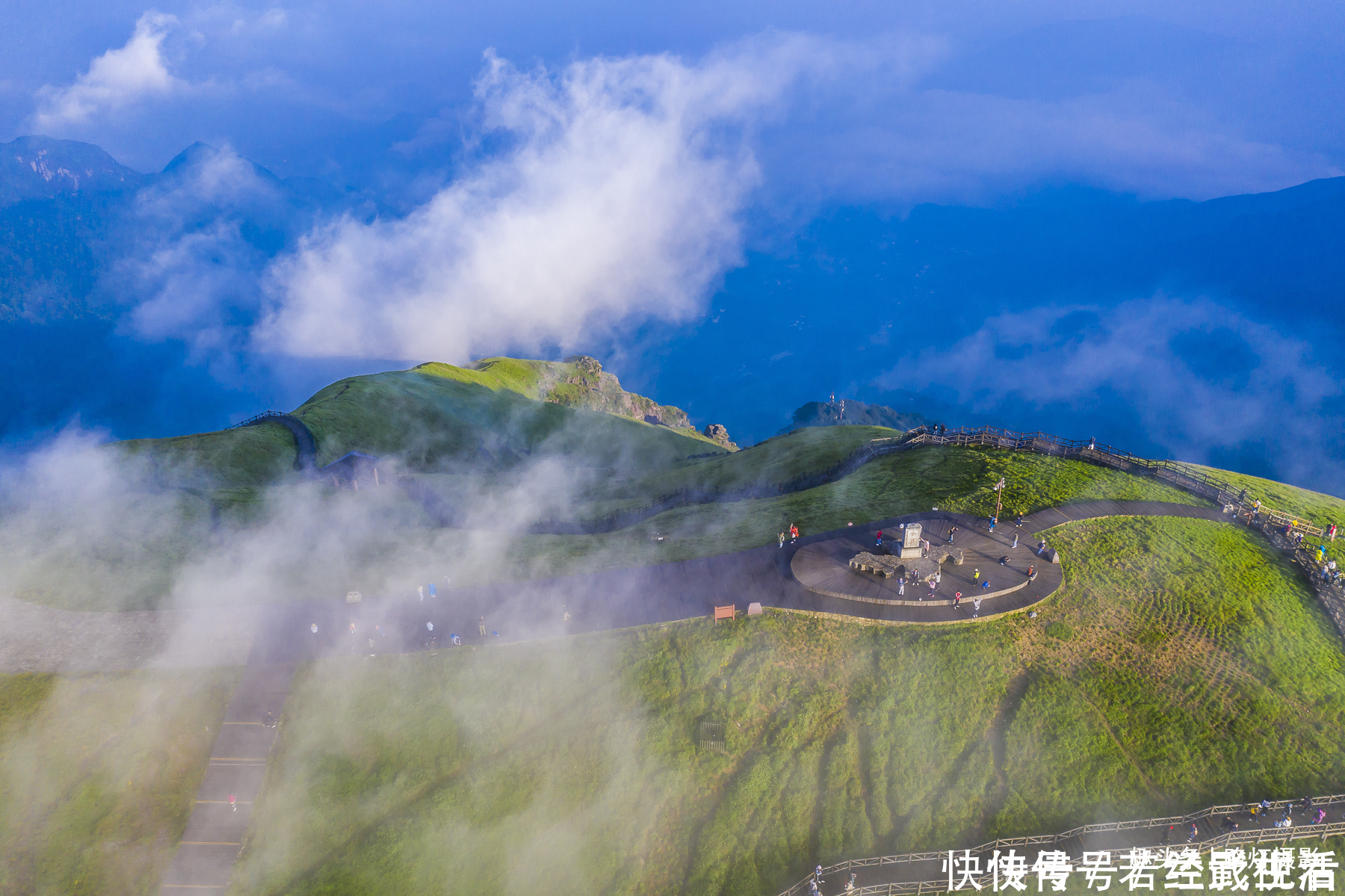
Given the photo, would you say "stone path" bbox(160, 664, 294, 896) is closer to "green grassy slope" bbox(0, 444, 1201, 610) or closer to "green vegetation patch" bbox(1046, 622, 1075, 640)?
"green grassy slope" bbox(0, 444, 1201, 610)

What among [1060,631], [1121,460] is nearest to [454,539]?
[1060,631]

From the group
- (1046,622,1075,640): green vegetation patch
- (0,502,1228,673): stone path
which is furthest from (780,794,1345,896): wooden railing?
(0,502,1228,673): stone path

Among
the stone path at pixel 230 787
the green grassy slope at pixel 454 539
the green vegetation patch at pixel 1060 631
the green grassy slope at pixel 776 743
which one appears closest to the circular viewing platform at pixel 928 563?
A: the green grassy slope at pixel 776 743

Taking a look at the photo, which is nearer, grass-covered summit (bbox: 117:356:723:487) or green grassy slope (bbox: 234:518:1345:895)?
green grassy slope (bbox: 234:518:1345:895)

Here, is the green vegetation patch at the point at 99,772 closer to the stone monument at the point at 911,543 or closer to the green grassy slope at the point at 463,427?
the stone monument at the point at 911,543

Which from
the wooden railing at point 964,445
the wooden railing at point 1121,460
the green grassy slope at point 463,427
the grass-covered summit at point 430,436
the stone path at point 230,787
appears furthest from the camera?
the green grassy slope at point 463,427

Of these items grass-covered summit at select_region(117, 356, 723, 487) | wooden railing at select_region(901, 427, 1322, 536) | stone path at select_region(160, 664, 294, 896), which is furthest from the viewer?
grass-covered summit at select_region(117, 356, 723, 487)

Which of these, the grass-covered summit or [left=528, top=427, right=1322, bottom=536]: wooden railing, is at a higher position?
the grass-covered summit

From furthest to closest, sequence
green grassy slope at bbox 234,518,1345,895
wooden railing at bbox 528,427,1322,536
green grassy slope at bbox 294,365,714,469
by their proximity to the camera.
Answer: green grassy slope at bbox 294,365,714,469, wooden railing at bbox 528,427,1322,536, green grassy slope at bbox 234,518,1345,895

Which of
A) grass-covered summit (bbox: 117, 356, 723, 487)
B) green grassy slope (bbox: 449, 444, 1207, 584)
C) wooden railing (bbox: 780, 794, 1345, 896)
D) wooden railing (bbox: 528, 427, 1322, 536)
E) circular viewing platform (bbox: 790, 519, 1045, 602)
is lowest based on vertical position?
wooden railing (bbox: 780, 794, 1345, 896)
